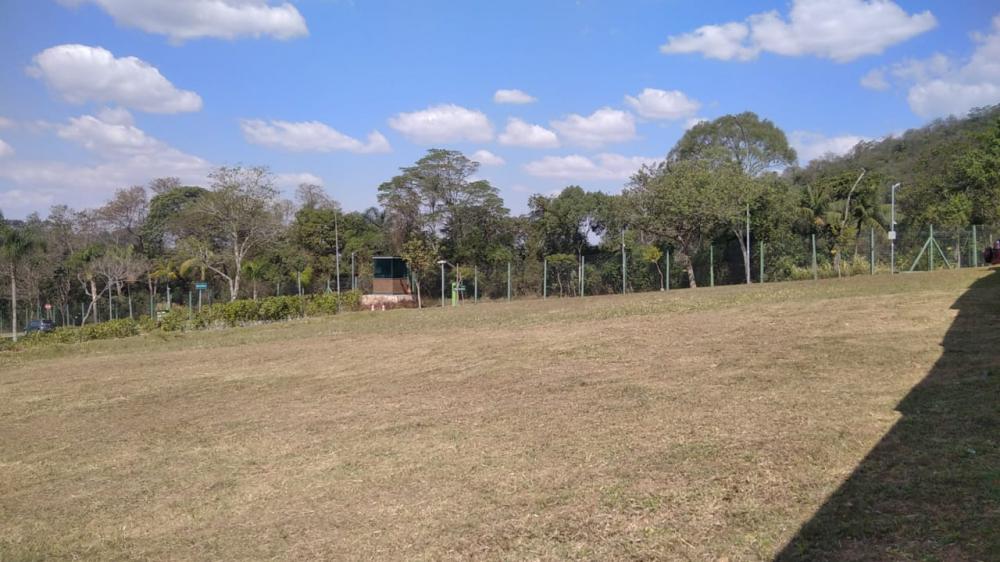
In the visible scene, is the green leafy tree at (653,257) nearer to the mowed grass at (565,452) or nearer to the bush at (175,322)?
the mowed grass at (565,452)

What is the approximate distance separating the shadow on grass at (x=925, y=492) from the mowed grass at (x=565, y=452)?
0.06 ft

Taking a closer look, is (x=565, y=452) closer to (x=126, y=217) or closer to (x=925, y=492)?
(x=925, y=492)

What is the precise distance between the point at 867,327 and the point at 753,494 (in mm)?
6068

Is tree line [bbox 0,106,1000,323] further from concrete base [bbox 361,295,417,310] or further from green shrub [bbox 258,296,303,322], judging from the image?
green shrub [bbox 258,296,303,322]

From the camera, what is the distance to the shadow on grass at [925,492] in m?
3.22

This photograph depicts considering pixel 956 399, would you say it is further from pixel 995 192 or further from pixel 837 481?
pixel 995 192

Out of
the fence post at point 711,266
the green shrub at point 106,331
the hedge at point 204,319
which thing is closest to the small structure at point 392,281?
the hedge at point 204,319

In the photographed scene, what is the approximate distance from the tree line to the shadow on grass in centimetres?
1739

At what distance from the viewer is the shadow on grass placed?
10.6ft

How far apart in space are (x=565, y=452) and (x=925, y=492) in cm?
244

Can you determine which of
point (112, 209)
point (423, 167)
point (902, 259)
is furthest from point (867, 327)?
point (112, 209)

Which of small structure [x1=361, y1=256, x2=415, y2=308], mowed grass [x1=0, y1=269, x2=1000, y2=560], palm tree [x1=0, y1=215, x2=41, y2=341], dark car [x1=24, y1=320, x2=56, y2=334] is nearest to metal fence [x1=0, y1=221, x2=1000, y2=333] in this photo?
small structure [x1=361, y1=256, x2=415, y2=308]

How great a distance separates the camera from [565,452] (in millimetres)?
5285

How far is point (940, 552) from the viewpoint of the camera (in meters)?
3.12
